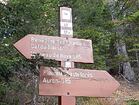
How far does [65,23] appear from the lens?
5918 millimetres

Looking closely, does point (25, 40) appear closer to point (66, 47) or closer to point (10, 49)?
point (66, 47)

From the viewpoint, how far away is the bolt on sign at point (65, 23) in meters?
5.86

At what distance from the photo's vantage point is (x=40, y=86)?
5.26 m

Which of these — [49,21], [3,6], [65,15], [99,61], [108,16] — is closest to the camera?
[65,15]

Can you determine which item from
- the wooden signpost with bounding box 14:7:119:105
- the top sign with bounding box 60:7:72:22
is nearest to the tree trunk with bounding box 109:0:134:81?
the top sign with bounding box 60:7:72:22

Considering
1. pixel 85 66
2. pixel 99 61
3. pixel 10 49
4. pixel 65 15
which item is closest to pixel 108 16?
pixel 99 61

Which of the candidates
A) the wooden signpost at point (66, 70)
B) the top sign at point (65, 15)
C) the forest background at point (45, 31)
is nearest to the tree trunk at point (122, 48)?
the forest background at point (45, 31)

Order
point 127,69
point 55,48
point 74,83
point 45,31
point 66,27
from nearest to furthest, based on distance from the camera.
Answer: point 74,83
point 55,48
point 66,27
point 45,31
point 127,69

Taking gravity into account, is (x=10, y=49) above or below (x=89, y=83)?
above

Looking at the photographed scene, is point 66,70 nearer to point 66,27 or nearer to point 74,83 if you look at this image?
point 74,83

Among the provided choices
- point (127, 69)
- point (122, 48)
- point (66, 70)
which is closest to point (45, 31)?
point (66, 70)

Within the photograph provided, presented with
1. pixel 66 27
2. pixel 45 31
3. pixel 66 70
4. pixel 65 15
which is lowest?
pixel 66 70

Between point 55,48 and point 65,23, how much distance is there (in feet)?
1.66

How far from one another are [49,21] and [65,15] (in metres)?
5.61
